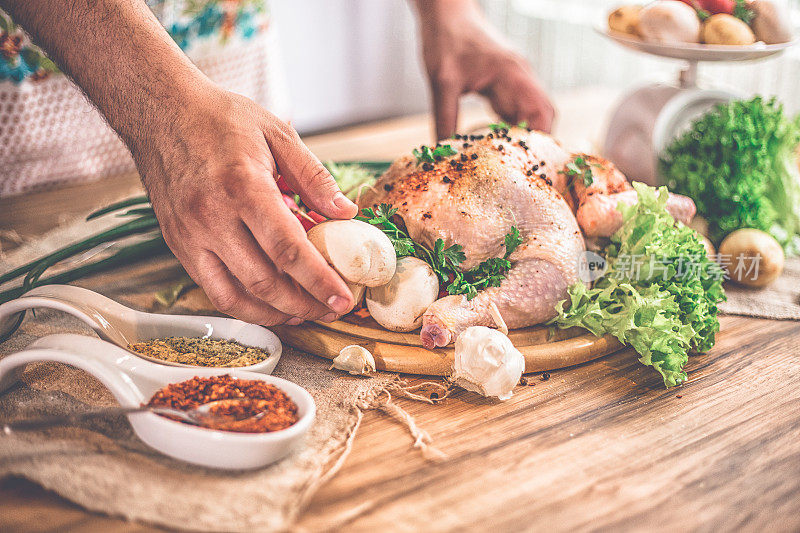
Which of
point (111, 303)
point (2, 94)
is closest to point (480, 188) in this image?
point (111, 303)

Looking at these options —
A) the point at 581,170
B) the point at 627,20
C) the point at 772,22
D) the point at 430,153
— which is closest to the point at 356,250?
the point at 430,153

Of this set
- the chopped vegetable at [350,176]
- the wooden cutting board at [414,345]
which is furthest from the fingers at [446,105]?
the wooden cutting board at [414,345]

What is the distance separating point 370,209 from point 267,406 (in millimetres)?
548

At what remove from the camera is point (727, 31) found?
1.88 meters

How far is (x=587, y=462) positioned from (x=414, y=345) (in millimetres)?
433

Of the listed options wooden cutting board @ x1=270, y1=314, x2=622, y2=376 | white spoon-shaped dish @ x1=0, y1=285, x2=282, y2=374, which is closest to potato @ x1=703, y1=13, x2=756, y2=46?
wooden cutting board @ x1=270, y1=314, x2=622, y2=376

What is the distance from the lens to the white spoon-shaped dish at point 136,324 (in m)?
1.27

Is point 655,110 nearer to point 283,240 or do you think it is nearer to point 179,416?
point 283,240

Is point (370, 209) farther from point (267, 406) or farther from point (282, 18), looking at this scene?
point (282, 18)

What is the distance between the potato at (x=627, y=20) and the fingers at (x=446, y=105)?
54cm

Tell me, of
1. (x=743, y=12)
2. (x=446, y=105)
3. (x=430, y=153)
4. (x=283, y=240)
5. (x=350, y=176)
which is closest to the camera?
(x=283, y=240)

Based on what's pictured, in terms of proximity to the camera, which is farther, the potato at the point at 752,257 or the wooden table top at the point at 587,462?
the potato at the point at 752,257

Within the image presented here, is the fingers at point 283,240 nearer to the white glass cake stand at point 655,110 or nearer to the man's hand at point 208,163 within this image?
the man's hand at point 208,163

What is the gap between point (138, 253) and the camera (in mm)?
1688
